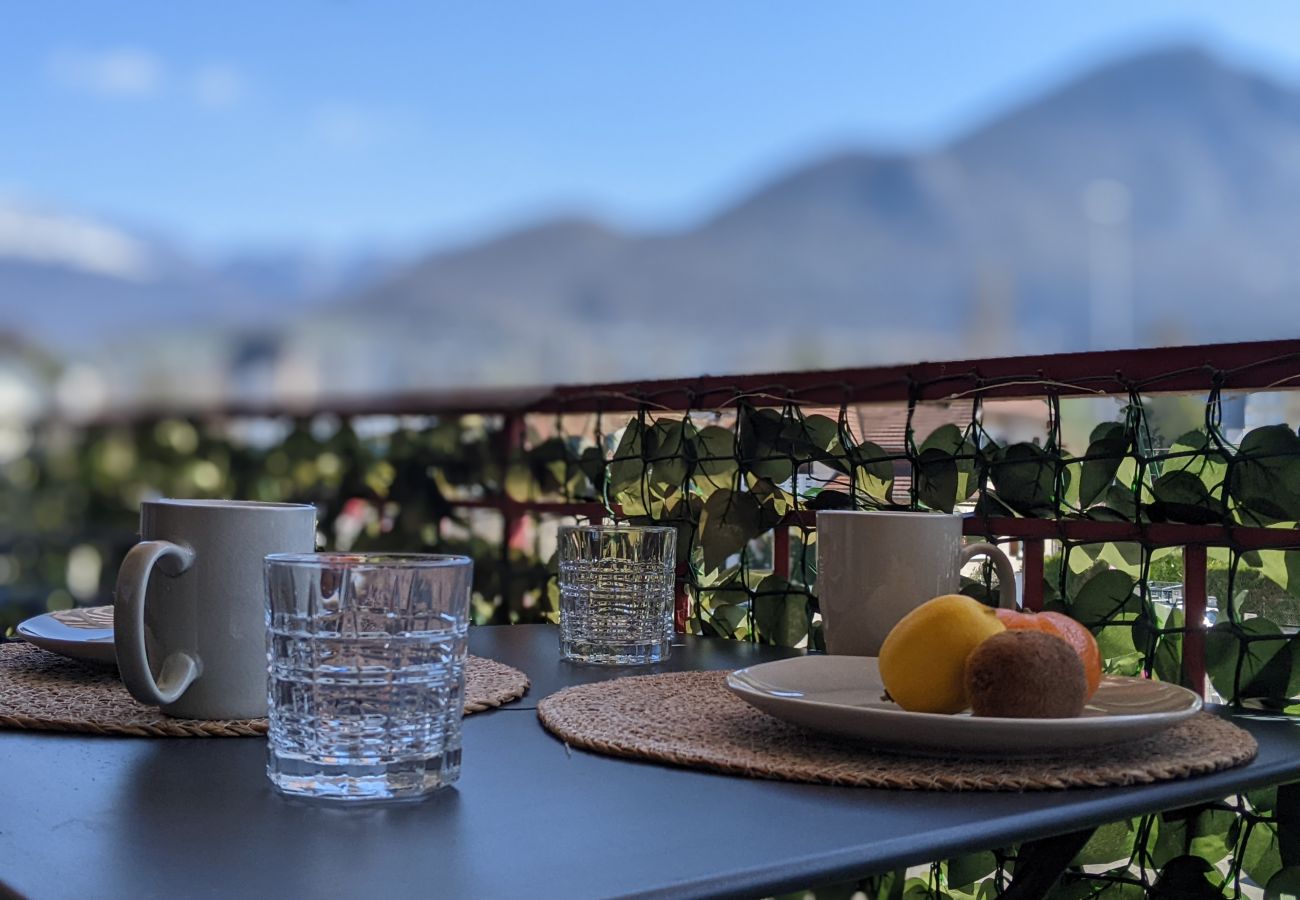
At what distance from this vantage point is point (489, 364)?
3559mm

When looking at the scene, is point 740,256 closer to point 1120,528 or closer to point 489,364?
point 489,364

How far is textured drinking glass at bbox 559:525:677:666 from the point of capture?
45.8 inches

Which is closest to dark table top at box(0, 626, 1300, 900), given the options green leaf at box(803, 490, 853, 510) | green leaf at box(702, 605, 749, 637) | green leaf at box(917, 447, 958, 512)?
green leaf at box(917, 447, 958, 512)

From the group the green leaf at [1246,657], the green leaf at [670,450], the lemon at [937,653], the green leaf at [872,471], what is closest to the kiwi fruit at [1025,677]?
the lemon at [937,653]

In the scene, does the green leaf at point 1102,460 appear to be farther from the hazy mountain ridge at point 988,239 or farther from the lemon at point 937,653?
the hazy mountain ridge at point 988,239

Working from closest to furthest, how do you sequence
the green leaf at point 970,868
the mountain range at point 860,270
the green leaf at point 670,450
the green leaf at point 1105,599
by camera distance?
1. the green leaf at point 1105,599
2. the green leaf at point 970,868
3. the green leaf at point 670,450
4. the mountain range at point 860,270

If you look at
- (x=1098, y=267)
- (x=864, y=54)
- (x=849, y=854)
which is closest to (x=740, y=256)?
(x=1098, y=267)

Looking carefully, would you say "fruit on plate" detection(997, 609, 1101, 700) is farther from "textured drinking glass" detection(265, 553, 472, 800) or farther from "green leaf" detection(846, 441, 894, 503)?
"green leaf" detection(846, 441, 894, 503)

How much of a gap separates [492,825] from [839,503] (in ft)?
3.25

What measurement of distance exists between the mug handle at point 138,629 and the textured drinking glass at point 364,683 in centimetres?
14

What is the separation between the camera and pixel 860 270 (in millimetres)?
5254

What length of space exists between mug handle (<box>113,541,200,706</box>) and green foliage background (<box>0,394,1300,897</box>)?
0.79 meters

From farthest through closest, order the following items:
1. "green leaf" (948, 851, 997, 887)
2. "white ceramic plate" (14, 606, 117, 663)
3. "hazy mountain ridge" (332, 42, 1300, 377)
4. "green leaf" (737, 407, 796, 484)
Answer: "hazy mountain ridge" (332, 42, 1300, 377), "green leaf" (737, 407, 796, 484), "green leaf" (948, 851, 997, 887), "white ceramic plate" (14, 606, 117, 663)

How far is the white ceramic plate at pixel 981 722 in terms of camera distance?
697mm
